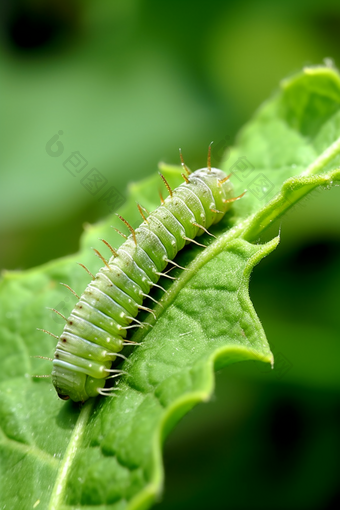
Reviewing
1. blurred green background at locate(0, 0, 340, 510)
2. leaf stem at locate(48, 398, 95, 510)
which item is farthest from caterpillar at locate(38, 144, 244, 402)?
blurred green background at locate(0, 0, 340, 510)

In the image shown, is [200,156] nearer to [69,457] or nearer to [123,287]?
[123,287]

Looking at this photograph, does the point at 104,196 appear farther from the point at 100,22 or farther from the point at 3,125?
the point at 100,22

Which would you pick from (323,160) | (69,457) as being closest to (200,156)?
(323,160)

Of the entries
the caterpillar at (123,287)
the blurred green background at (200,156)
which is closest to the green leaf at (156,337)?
the caterpillar at (123,287)

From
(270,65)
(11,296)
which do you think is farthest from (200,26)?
(11,296)

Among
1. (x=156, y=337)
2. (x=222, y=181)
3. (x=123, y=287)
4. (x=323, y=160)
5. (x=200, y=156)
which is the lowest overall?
(x=200, y=156)

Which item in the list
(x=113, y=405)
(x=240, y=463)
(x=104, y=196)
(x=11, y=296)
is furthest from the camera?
(x=104, y=196)

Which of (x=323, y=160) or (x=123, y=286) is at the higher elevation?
(x=123, y=286)
